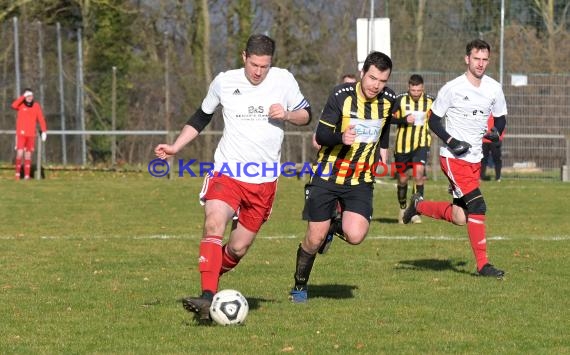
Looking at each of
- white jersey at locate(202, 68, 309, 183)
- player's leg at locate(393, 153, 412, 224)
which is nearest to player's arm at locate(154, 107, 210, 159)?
white jersey at locate(202, 68, 309, 183)

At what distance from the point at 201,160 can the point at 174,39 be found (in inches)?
390

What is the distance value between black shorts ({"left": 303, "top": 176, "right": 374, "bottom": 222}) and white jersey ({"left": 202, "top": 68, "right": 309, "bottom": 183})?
0.69m

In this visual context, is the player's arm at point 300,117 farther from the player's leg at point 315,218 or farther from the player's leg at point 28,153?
the player's leg at point 28,153

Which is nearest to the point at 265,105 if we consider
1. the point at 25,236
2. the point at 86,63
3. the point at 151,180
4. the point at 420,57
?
the point at 25,236

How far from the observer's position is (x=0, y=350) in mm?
7090

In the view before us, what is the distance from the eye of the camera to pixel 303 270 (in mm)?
9094

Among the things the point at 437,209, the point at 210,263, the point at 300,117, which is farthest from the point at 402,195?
the point at 210,263

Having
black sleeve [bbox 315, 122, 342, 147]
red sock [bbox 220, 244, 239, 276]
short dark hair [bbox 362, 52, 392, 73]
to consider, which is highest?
short dark hair [bbox 362, 52, 392, 73]

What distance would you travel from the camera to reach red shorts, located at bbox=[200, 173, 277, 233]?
830 cm

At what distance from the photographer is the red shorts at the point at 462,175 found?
10938 millimetres

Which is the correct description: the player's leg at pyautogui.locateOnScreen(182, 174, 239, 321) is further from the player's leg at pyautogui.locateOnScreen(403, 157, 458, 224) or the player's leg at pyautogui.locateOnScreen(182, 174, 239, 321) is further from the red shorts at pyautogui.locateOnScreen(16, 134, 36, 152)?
the red shorts at pyautogui.locateOnScreen(16, 134, 36, 152)

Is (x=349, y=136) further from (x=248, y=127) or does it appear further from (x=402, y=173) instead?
(x=402, y=173)

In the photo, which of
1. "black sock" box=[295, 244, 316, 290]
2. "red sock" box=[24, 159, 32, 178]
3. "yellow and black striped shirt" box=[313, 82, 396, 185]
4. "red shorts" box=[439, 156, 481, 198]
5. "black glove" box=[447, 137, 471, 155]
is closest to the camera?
"yellow and black striped shirt" box=[313, 82, 396, 185]

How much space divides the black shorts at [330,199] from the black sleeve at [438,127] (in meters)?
1.83
